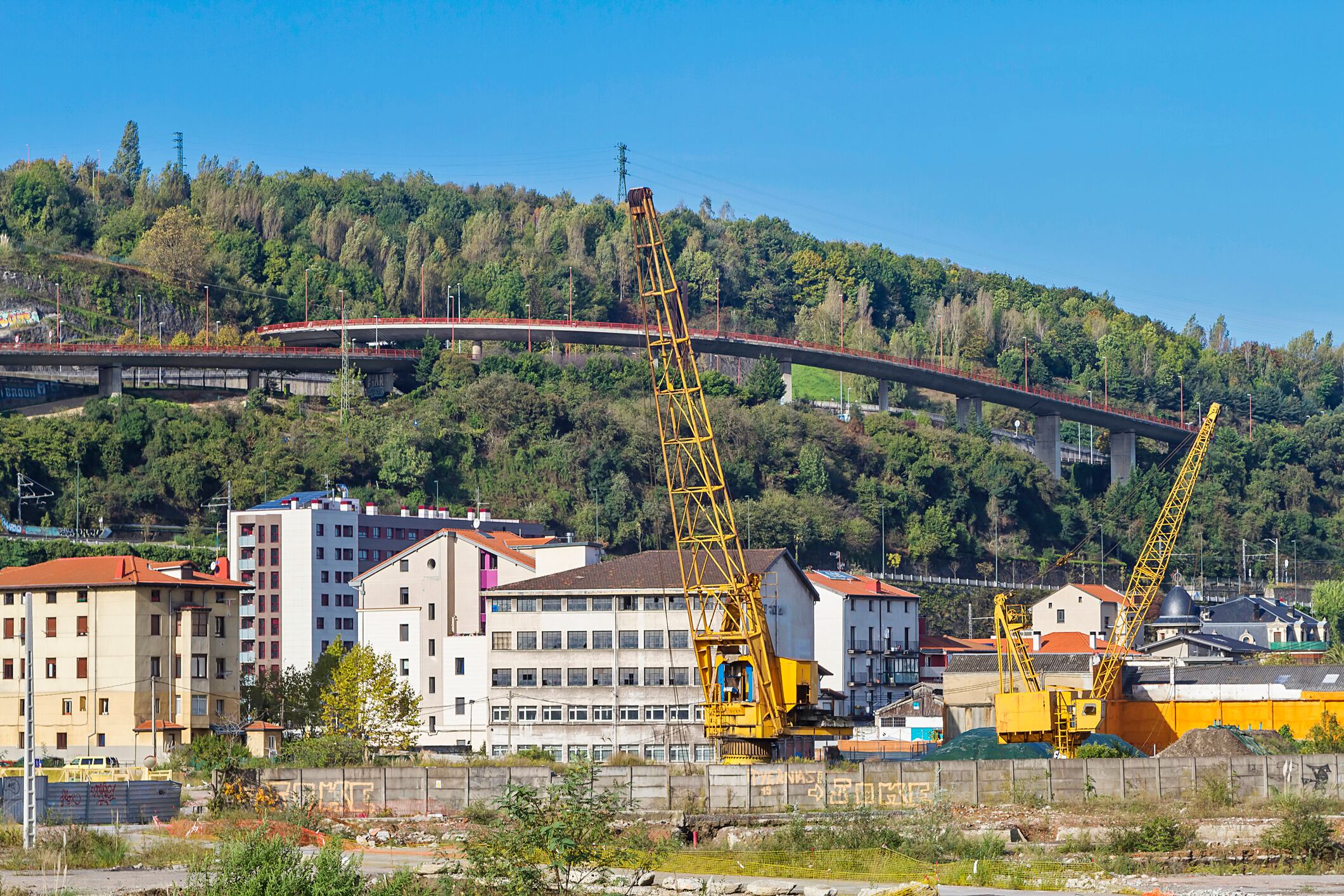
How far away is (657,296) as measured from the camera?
254ft

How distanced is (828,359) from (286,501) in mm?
61863

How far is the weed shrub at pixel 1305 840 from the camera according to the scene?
3388cm

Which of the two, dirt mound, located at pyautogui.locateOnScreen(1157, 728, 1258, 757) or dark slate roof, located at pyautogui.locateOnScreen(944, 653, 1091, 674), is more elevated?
dark slate roof, located at pyautogui.locateOnScreen(944, 653, 1091, 674)

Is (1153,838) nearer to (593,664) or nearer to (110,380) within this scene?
(593,664)

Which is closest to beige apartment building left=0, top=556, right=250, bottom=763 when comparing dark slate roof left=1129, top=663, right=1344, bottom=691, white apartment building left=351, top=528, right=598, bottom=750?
white apartment building left=351, top=528, right=598, bottom=750

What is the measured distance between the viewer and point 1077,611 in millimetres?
107438

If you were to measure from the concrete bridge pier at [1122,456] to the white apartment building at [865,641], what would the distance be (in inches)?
3057

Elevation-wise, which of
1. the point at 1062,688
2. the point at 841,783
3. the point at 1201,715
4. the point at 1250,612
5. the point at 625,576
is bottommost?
the point at 1201,715

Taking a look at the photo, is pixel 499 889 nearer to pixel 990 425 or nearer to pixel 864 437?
pixel 864 437

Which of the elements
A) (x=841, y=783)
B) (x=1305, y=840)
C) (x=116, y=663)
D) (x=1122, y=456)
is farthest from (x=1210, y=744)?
(x=1122, y=456)

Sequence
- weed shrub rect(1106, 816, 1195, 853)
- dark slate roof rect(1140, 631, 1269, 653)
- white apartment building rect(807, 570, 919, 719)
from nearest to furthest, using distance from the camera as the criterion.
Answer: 1. weed shrub rect(1106, 816, 1195, 853)
2. white apartment building rect(807, 570, 919, 719)
3. dark slate roof rect(1140, 631, 1269, 653)

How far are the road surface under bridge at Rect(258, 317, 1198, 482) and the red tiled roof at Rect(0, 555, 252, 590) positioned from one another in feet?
241

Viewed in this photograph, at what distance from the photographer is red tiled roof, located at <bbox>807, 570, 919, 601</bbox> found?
9075cm

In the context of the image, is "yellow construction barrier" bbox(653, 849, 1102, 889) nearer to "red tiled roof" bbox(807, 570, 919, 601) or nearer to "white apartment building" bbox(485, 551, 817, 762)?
"white apartment building" bbox(485, 551, 817, 762)
